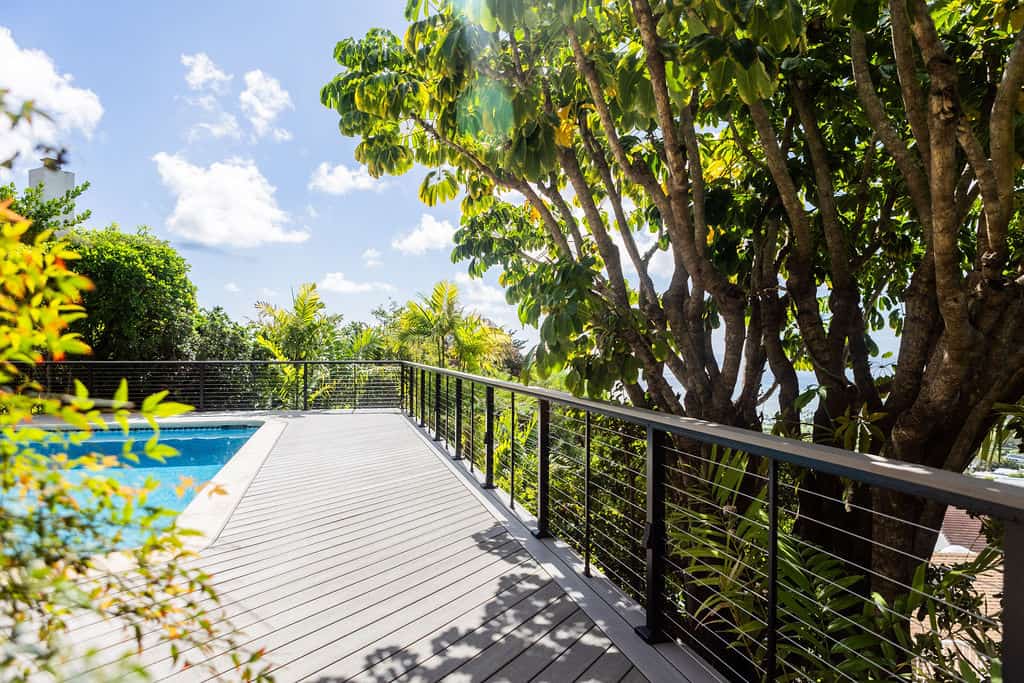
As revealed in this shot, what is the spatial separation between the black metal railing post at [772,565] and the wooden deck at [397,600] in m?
0.40

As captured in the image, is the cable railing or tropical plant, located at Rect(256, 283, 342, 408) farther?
tropical plant, located at Rect(256, 283, 342, 408)

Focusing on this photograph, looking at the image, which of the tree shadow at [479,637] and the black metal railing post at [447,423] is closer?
the tree shadow at [479,637]

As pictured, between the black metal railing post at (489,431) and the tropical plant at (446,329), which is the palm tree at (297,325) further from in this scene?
the black metal railing post at (489,431)

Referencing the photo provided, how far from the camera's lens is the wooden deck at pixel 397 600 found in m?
2.07

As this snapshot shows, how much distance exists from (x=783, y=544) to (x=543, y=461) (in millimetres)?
1314

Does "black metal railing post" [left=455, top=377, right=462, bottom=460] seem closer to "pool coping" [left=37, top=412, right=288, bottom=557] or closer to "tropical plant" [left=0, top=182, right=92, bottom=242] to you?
"pool coping" [left=37, top=412, right=288, bottom=557]

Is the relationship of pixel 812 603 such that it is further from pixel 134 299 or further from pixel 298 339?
pixel 134 299

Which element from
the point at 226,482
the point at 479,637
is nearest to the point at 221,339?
the point at 226,482

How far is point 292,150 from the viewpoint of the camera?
22719 millimetres

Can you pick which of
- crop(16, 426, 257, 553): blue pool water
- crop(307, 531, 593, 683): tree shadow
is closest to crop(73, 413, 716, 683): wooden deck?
crop(307, 531, 593, 683): tree shadow

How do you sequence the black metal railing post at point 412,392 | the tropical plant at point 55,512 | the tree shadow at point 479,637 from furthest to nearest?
the black metal railing post at point 412,392, the tree shadow at point 479,637, the tropical plant at point 55,512

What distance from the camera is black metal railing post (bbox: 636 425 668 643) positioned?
225 centimetres

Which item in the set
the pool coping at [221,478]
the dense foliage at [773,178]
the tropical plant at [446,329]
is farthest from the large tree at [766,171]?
the tropical plant at [446,329]

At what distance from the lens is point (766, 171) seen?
12.5ft
